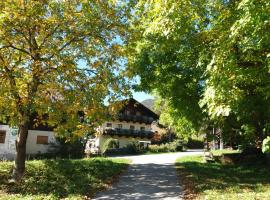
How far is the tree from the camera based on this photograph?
16.4 m

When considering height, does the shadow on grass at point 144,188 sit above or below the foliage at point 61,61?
below

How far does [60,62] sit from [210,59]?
742cm

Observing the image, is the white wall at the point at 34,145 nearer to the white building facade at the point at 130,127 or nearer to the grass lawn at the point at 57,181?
the white building facade at the point at 130,127

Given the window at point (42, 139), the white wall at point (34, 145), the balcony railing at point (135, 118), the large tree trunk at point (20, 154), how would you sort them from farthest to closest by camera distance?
the balcony railing at point (135, 118) < the window at point (42, 139) < the white wall at point (34, 145) < the large tree trunk at point (20, 154)

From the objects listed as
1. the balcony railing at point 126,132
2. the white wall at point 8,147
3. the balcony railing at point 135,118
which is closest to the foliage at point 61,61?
the white wall at point 8,147

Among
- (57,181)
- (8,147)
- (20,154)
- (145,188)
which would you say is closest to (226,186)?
(145,188)

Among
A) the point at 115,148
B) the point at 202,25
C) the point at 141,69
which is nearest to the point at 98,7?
the point at 202,25

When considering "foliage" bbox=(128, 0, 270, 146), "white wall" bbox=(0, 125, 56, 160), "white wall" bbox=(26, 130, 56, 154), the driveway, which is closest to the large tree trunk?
the driveway

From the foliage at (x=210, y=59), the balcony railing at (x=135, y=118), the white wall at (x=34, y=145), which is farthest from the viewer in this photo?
the balcony railing at (x=135, y=118)

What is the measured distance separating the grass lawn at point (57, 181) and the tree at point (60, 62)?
1485mm

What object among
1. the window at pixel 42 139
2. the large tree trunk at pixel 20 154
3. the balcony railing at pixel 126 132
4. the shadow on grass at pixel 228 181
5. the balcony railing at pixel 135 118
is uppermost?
the balcony railing at pixel 135 118

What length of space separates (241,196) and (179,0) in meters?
8.01

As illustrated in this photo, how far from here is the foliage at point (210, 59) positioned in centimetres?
917

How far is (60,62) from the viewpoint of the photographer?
56.0ft
